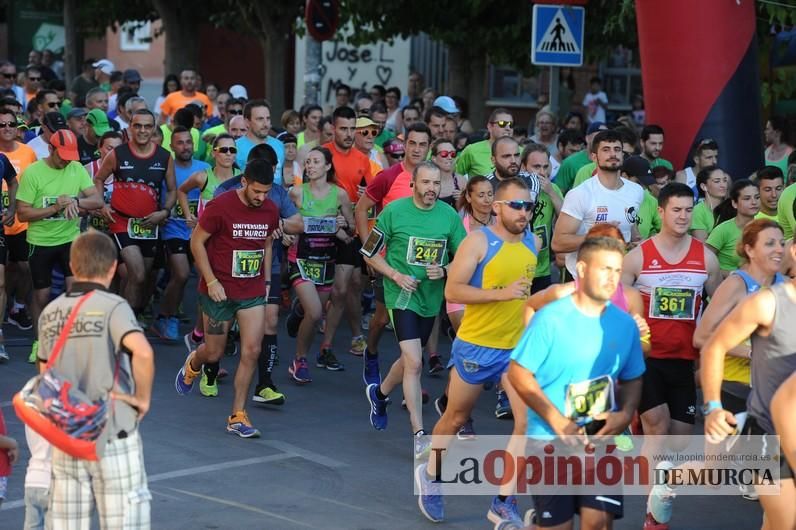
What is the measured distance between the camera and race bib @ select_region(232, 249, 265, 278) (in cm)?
954

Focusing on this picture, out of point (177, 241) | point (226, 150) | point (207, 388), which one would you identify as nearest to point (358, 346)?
point (177, 241)

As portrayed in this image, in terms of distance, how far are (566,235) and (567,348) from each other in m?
3.83

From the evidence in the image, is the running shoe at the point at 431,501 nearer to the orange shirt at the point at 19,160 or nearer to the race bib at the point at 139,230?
the race bib at the point at 139,230

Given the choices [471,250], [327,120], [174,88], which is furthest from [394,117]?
[471,250]

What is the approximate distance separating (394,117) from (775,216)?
34.3ft

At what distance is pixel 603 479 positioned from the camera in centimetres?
599

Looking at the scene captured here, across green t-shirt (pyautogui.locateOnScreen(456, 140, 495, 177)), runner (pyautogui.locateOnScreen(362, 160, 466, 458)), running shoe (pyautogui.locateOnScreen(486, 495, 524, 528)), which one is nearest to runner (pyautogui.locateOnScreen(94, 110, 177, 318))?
green t-shirt (pyautogui.locateOnScreen(456, 140, 495, 177))

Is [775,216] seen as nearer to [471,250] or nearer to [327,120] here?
[471,250]

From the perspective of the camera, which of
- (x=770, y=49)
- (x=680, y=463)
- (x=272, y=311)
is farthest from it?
(x=770, y=49)

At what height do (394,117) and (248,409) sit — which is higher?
(394,117)

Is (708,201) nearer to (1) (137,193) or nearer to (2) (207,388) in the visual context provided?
(2) (207,388)

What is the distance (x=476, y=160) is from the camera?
12.7 metres

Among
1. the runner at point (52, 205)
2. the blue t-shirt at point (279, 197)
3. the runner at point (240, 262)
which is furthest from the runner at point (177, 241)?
the runner at point (240, 262)

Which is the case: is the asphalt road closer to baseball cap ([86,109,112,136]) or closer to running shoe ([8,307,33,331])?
running shoe ([8,307,33,331])
